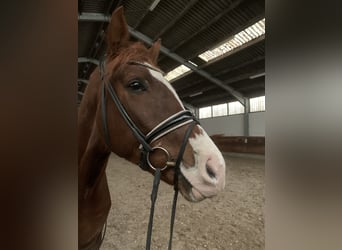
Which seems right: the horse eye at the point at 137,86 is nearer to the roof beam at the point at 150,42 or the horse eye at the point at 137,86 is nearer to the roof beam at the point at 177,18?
the roof beam at the point at 150,42

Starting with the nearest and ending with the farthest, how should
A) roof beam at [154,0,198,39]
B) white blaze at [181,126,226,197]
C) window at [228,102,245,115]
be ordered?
white blaze at [181,126,226,197]
roof beam at [154,0,198,39]
window at [228,102,245,115]

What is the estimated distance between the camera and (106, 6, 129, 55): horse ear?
58 centimetres

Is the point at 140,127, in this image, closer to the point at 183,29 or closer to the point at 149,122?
the point at 149,122

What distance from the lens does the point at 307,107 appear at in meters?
0.29

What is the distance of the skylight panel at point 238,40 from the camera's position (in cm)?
82

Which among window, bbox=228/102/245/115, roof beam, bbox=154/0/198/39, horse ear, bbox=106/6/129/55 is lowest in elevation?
window, bbox=228/102/245/115

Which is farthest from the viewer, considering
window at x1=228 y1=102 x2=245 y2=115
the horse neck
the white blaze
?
window at x1=228 y1=102 x2=245 y2=115

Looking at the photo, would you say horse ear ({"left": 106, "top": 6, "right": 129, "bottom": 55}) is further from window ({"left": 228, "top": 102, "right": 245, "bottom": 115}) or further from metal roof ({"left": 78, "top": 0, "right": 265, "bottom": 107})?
window ({"left": 228, "top": 102, "right": 245, "bottom": 115})

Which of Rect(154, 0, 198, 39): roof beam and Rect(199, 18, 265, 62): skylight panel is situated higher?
Rect(154, 0, 198, 39): roof beam

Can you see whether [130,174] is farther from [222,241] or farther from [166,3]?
[166,3]

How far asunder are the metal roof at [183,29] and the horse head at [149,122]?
17 cm

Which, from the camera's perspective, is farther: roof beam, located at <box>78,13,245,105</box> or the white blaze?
roof beam, located at <box>78,13,245,105</box>

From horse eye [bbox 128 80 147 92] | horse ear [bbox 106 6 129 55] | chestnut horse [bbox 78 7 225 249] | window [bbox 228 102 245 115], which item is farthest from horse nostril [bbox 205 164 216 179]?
window [bbox 228 102 245 115]

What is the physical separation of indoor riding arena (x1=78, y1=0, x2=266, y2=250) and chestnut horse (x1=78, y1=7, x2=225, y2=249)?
0.10ft
